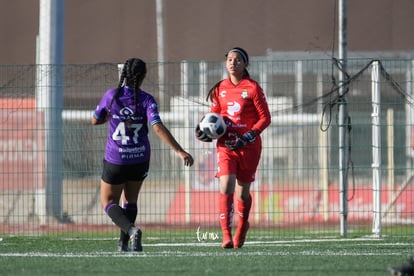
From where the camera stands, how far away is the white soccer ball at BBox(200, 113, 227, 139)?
11.0 metres

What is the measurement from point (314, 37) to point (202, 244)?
479 inches

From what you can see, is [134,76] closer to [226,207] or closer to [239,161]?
[239,161]

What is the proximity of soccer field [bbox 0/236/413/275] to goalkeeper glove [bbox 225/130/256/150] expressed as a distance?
1.08 metres

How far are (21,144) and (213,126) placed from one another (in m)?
5.10

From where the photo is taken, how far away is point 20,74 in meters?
15.0

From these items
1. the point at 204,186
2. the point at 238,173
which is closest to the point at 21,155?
the point at 204,186

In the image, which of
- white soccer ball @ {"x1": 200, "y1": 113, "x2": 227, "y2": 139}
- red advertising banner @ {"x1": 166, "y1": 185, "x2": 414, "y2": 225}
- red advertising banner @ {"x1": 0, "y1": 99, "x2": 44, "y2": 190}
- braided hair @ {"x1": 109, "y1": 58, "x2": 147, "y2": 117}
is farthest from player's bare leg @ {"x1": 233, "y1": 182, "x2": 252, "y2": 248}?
red advertising banner @ {"x1": 0, "y1": 99, "x2": 44, "y2": 190}

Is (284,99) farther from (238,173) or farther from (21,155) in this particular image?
(238,173)

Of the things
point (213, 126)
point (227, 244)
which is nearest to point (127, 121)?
point (213, 126)

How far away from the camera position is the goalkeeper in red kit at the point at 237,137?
36.8ft

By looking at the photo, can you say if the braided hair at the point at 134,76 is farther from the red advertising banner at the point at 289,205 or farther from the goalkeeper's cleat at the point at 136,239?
the red advertising banner at the point at 289,205

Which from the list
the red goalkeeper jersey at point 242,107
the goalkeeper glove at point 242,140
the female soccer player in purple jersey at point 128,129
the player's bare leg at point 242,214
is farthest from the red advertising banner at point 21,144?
the female soccer player in purple jersey at point 128,129

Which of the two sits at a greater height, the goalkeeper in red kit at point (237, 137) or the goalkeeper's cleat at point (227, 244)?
the goalkeeper in red kit at point (237, 137)

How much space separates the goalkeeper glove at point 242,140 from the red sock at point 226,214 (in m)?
0.54
